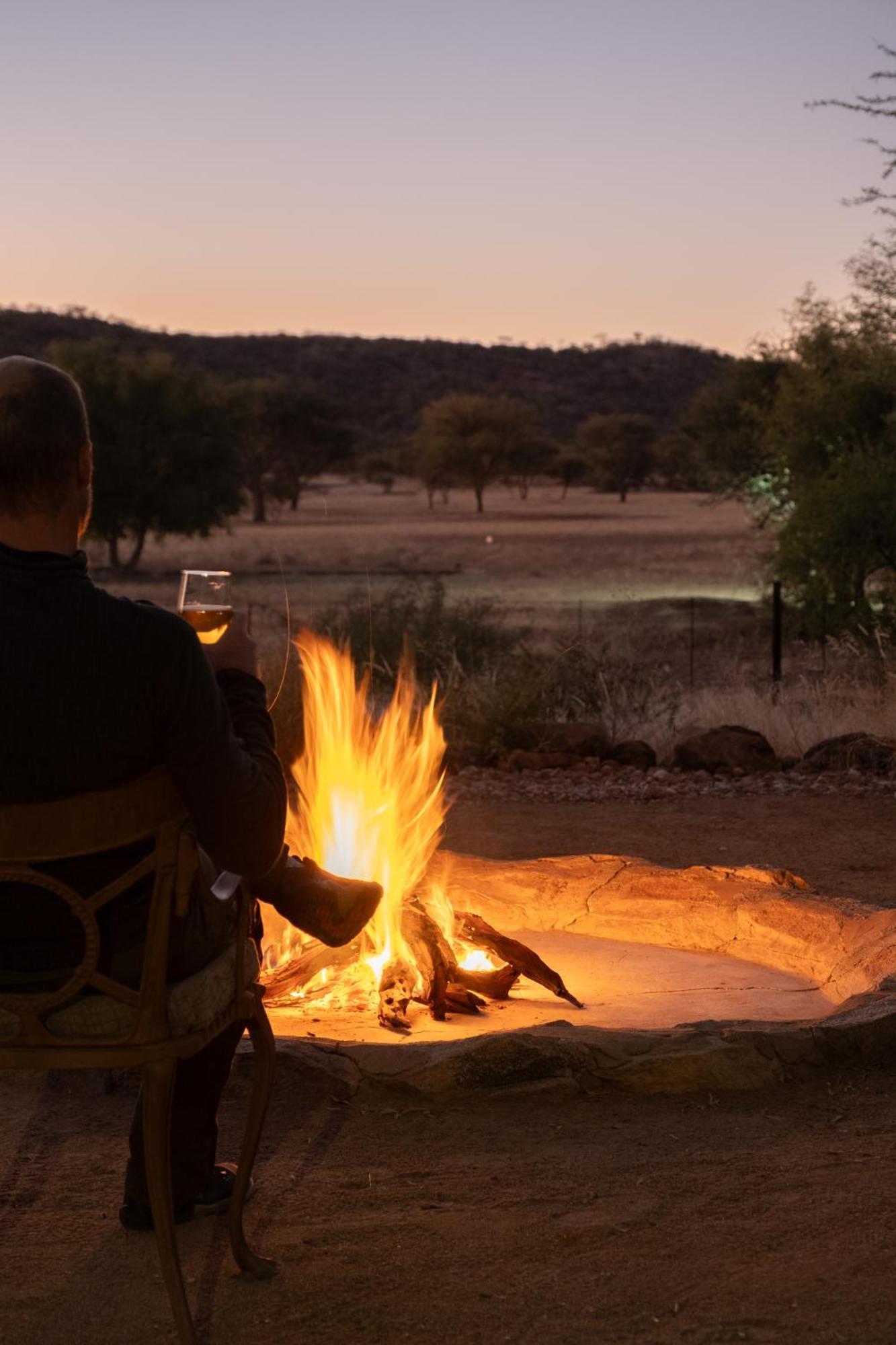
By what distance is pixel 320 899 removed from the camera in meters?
3.28

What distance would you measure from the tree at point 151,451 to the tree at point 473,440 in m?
21.9

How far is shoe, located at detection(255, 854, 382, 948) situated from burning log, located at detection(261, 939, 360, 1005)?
162 centimetres

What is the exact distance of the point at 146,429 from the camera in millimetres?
35094

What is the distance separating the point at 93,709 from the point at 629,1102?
2.03 metres

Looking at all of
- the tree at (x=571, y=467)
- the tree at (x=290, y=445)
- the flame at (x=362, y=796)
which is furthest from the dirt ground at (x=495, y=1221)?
the tree at (x=571, y=467)

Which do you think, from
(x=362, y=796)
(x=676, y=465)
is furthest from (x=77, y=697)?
(x=676, y=465)

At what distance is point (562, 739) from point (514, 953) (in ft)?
18.1

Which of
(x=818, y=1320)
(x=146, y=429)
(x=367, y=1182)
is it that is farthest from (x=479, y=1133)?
(x=146, y=429)

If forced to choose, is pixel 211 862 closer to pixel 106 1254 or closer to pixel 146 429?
pixel 106 1254

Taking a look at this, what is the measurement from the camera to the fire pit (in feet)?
13.0

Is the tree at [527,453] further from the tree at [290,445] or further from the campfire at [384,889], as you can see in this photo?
the campfire at [384,889]

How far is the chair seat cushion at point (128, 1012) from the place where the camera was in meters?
2.67

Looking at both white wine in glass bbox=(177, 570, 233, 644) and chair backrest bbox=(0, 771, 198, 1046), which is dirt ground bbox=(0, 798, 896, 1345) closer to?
chair backrest bbox=(0, 771, 198, 1046)

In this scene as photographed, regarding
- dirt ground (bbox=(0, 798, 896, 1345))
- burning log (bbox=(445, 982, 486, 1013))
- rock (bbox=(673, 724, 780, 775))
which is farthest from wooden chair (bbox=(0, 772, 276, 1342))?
rock (bbox=(673, 724, 780, 775))
